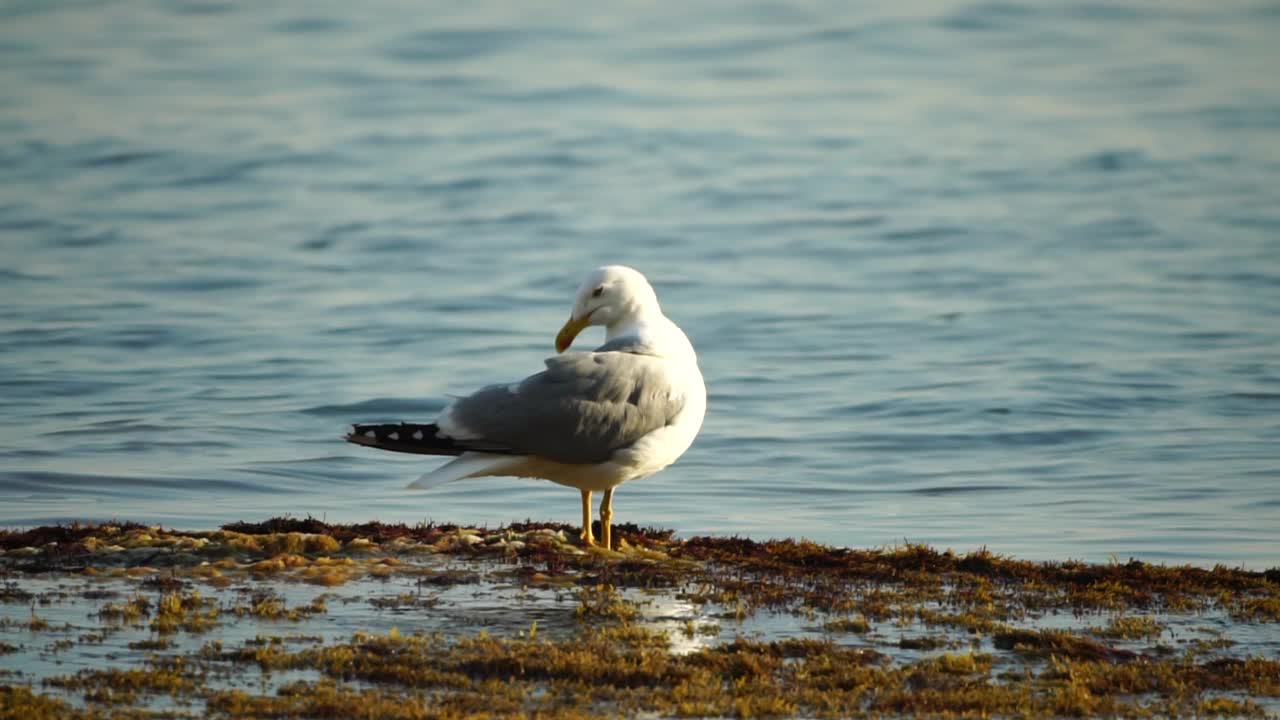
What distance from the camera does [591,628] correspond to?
7293mm

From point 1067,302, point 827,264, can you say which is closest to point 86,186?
point 827,264

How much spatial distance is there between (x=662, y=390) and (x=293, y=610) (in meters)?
2.39

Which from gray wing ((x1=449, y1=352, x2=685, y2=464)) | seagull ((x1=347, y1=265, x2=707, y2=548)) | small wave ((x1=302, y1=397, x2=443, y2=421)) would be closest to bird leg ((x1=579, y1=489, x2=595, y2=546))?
seagull ((x1=347, y1=265, x2=707, y2=548))

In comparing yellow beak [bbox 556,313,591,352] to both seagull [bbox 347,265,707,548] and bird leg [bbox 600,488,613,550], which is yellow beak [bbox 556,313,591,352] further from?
bird leg [bbox 600,488,613,550]

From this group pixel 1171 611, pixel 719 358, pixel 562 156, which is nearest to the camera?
pixel 1171 611

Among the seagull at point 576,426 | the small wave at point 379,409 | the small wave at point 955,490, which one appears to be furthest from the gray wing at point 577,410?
the small wave at point 379,409

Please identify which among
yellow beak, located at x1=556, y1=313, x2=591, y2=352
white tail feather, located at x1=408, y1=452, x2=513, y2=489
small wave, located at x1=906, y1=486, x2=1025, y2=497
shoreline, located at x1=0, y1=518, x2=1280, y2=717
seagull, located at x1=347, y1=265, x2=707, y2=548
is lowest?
small wave, located at x1=906, y1=486, x2=1025, y2=497

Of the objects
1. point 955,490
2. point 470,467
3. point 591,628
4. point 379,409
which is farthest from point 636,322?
point 379,409

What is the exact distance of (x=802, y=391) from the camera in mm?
19719

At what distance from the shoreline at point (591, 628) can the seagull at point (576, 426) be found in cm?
44

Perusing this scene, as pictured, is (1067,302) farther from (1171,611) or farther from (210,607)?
(210,607)

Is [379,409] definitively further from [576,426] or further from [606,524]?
[576,426]

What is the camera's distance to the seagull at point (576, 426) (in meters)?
8.95

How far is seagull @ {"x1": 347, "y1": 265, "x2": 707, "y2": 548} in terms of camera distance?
8.95 metres
